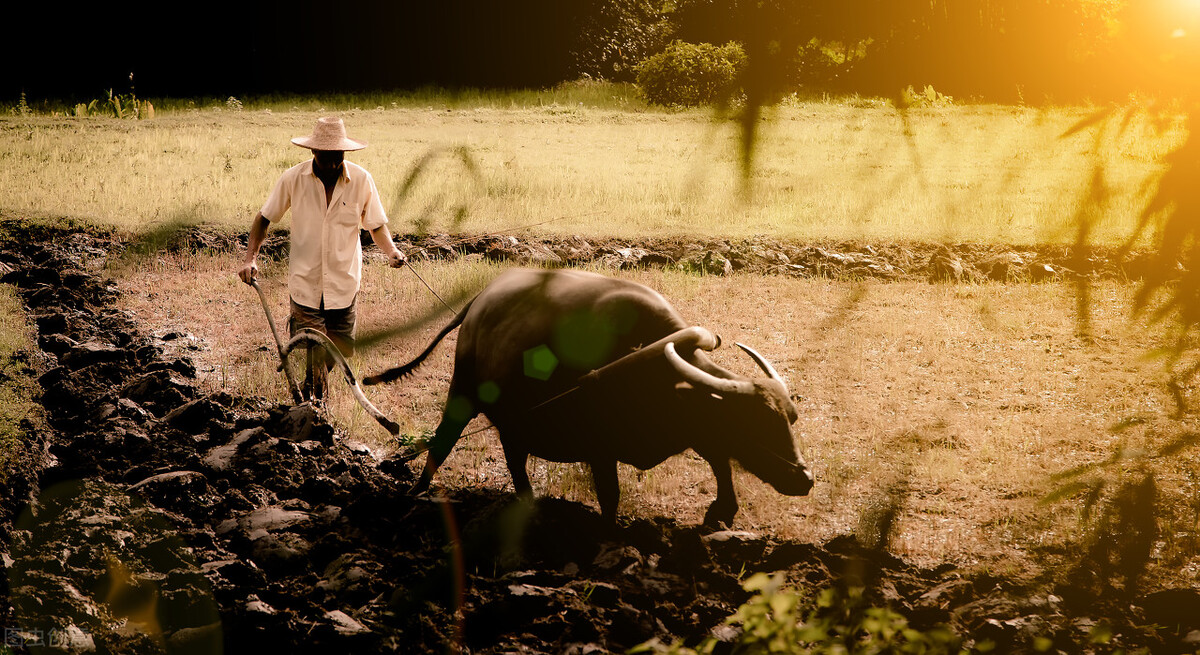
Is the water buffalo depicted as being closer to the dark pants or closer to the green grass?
the dark pants

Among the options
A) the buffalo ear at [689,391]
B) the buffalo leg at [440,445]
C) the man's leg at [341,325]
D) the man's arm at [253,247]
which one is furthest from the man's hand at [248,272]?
the buffalo ear at [689,391]

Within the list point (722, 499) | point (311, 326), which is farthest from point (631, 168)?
point (722, 499)

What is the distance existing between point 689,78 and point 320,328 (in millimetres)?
18865

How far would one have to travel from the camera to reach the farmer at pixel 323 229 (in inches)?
238

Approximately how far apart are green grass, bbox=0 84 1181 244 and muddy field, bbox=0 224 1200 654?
23.2ft

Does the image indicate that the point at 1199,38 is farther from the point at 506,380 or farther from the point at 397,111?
the point at 397,111

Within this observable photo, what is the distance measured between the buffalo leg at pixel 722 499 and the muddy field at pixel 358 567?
0.15m

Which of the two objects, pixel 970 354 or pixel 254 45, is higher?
pixel 254 45

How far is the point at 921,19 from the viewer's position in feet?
68.3

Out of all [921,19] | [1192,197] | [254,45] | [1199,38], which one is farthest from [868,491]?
[254,45]

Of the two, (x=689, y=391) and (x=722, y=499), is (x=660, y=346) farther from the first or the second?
(x=722, y=499)

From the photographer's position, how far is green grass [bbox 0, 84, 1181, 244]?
1298 centimetres

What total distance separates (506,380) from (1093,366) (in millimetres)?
5536

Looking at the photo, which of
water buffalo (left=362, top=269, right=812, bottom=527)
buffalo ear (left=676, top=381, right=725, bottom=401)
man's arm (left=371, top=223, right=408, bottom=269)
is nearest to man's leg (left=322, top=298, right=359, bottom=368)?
man's arm (left=371, top=223, right=408, bottom=269)
